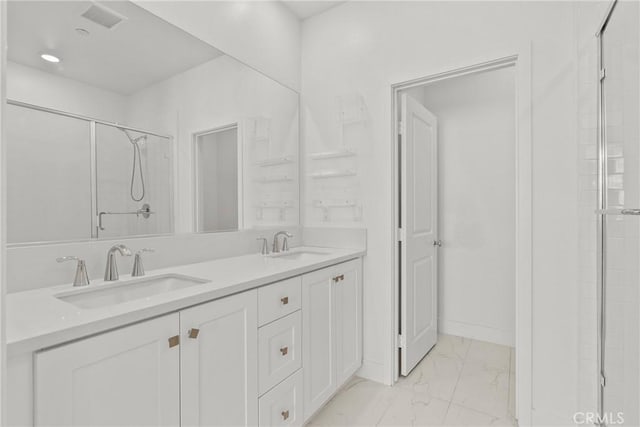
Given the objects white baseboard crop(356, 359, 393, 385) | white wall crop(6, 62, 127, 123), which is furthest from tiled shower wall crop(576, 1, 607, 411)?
white wall crop(6, 62, 127, 123)

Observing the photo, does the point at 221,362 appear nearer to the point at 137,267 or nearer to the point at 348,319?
the point at 137,267

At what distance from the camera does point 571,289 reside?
164 centimetres

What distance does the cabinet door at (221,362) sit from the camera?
3.56 ft

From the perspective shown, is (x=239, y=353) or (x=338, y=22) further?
(x=338, y=22)

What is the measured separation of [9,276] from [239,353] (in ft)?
2.82

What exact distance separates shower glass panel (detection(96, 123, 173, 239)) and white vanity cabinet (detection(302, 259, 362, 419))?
83cm

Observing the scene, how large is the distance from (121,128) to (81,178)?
0.29 metres

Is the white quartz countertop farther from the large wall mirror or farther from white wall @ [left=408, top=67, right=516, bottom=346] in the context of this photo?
white wall @ [left=408, top=67, right=516, bottom=346]

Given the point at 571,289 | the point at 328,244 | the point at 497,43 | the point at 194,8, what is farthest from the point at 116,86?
the point at 571,289

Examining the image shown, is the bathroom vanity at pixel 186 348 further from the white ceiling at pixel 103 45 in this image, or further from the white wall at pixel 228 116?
the white ceiling at pixel 103 45

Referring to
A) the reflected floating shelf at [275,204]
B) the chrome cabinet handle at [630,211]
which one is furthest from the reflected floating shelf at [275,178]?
the chrome cabinet handle at [630,211]

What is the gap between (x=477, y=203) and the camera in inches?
114

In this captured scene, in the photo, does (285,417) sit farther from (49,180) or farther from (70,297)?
(49,180)

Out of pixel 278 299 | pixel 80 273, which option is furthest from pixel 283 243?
pixel 80 273
